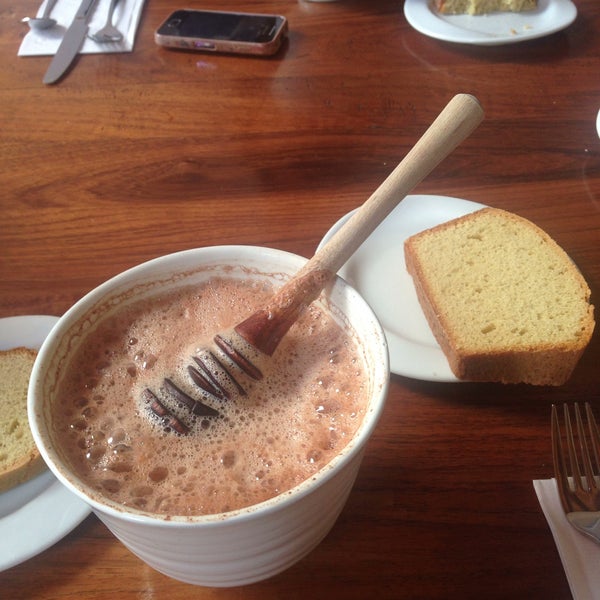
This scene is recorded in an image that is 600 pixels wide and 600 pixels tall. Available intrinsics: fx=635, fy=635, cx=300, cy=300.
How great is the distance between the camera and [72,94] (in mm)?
1325

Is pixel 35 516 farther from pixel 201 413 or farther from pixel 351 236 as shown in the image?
pixel 351 236

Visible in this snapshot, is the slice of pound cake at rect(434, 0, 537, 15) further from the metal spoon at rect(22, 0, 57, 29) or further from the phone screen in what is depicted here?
the metal spoon at rect(22, 0, 57, 29)

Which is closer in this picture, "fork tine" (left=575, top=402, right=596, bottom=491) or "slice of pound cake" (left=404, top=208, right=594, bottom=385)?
"fork tine" (left=575, top=402, right=596, bottom=491)

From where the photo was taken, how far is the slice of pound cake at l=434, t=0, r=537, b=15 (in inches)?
57.1

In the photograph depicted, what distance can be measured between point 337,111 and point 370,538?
2.79 ft

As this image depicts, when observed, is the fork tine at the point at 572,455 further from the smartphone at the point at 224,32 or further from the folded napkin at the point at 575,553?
the smartphone at the point at 224,32

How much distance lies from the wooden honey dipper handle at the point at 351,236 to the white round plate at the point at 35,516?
0.25 m

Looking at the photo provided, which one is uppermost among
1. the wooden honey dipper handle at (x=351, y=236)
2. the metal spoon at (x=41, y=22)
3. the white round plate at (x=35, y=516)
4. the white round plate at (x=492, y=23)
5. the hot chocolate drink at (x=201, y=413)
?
the wooden honey dipper handle at (x=351, y=236)

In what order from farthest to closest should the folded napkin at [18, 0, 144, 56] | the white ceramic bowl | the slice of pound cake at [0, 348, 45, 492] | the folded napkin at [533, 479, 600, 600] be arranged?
the folded napkin at [18, 0, 144, 56] → the slice of pound cake at [0, 348, 45, 492] → the folded napkin at [533, 479, 600, 600] → the white ceramic bowl

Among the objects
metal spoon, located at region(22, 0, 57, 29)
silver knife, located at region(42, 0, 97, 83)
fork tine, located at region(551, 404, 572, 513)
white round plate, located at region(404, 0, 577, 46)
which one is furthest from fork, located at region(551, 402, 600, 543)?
metal spoon, located at region(22, 0, 57, 29)

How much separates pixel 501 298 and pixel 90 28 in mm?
1216

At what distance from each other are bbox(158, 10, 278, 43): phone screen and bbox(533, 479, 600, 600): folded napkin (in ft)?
3.65

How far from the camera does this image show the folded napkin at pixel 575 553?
22.0 inches

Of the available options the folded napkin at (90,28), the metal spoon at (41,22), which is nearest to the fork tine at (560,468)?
the folded napkin at (90,28)
